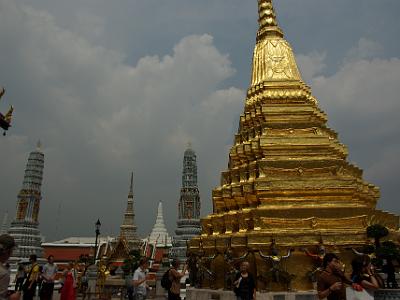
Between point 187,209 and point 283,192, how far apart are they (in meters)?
26.9

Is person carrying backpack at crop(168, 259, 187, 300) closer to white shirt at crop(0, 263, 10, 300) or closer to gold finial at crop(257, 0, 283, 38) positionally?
white shirt at crop(0, 263, 10, 300)

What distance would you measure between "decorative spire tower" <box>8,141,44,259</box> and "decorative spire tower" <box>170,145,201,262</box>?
1205 cm

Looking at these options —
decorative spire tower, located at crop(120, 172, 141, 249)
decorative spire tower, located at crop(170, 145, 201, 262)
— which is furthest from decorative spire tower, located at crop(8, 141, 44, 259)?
decorative spire tower, located at crop(120, 172, 141, 249)

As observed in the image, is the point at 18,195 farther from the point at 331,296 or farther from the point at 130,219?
the point at 331,296

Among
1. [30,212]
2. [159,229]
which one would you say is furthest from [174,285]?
[159,229]

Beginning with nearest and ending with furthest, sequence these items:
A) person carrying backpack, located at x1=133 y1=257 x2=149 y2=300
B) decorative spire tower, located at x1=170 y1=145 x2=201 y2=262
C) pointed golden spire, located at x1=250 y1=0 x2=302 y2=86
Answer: person carrying backpack, located at x1=133 y1=257 x2=149 y2=300
pointed golden spire, located at x1=250 y1=0 x2=302 y2=86
decorative spire tower, located at x1=170 y1=145 x2=201 y2=262

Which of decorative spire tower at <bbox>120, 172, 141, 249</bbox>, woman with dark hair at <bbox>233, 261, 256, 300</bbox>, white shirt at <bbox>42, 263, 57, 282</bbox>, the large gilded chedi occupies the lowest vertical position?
woman with dark hair at <bbox>233, 261, 256, 300</bbox>

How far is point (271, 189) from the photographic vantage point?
43.6 ft

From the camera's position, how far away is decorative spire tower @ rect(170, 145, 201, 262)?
37.0 m

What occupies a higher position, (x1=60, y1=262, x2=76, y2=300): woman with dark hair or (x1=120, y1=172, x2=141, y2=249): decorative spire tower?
(x1=120, y1=172, x2=141, y2=249): decorative spire tower

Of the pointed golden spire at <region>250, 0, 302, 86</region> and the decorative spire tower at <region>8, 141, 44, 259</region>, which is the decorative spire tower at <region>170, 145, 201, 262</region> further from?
the pointed golden spire at <region>250, 0, 302, 86</region>

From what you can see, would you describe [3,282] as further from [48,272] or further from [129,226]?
[129,226]

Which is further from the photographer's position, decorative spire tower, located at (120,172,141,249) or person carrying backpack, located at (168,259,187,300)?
decorative spire tower, located at (120,172,141,249)

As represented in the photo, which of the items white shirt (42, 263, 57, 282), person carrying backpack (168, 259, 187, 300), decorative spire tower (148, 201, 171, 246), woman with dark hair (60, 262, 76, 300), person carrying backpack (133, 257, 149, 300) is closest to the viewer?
person carrying backpack (168, 259, 187, 300)
